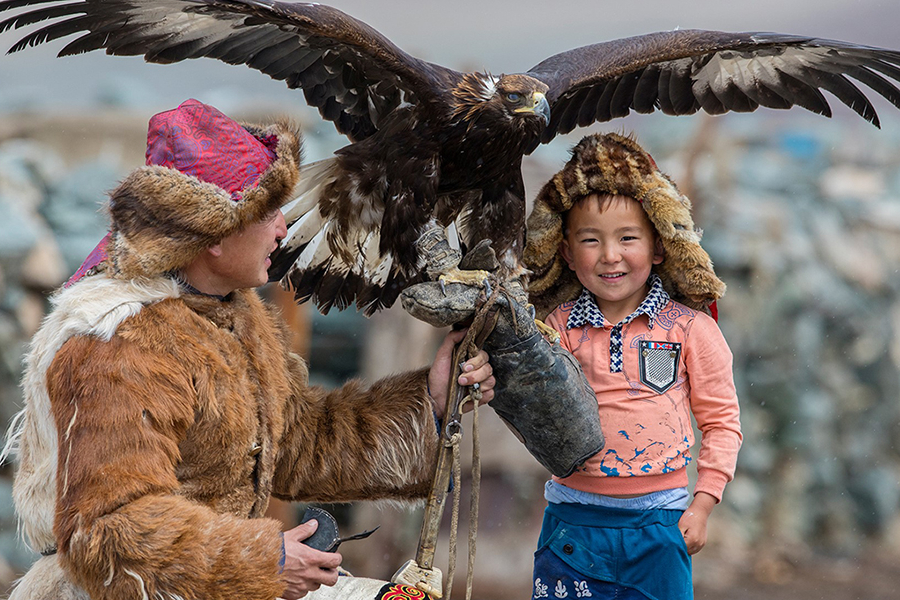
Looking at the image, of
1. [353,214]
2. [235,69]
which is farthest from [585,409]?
[235,69]

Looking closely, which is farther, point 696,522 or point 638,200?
point 638,200

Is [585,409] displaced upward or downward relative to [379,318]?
upward

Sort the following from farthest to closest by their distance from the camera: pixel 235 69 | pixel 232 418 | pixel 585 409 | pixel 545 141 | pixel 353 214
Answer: pixel 235 69 < pixel 545 141 < pixel 353 214 < pixel 585 409 < pixel 232 418

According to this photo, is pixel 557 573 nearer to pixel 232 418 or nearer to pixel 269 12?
pixel 232 418

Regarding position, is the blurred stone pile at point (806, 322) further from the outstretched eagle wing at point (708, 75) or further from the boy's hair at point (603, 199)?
the boy's hair at point (603, 199)

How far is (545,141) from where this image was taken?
268 cm

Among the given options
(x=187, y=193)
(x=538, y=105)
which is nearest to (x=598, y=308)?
(x=538, y=105)

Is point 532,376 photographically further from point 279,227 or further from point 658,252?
point 279,227

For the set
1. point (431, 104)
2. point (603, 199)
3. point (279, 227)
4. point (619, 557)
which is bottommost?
point (619, 557)

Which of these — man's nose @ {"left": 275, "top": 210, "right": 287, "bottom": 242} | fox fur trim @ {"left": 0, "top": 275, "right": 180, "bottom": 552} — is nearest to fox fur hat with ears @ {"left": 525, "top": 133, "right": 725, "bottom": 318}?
man's nose @ {"left": 275, "top": 210, "right": 287, "bottom": 242}

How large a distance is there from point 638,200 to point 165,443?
1.05 meters

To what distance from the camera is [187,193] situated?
143cm

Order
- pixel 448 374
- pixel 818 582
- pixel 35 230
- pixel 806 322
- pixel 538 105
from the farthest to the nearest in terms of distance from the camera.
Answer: pixel 818 582 → pixel 806 322 → pixel 35 230 → pixel 538 105 → pixel 448 374

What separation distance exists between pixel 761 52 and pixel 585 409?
4.34ft
